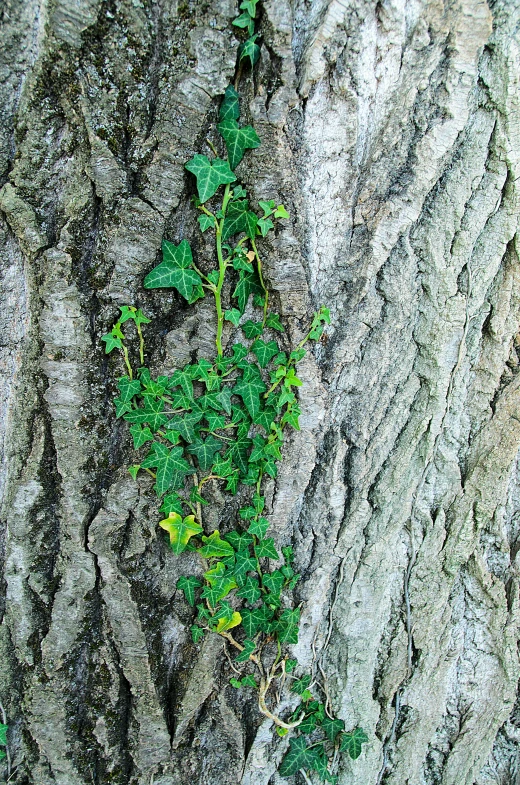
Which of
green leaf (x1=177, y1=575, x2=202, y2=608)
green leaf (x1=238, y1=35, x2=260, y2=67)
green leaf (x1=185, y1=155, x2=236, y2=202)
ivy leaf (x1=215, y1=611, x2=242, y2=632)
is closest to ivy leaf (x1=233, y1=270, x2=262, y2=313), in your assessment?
green leaf (x1=185, y1=155, x2=236, y2=202)

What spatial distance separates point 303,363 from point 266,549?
56 centimetres

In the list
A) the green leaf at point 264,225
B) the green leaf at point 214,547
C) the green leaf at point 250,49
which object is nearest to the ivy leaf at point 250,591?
the green leaf at point 214,547

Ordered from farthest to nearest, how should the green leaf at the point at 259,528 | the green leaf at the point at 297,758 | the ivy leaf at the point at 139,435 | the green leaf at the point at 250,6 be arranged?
the green leaf at the point at 297,758, the green leaf at the point at 259,528, the ivy leaf at the point at 139,435, the green leaf at the point at 250,6

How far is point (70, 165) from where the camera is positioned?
4.30 ft

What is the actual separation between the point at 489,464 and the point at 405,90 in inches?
43.5

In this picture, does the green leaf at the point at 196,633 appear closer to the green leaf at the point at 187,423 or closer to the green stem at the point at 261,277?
the green leaf at the point at 187,423

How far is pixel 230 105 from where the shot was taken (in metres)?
1.32

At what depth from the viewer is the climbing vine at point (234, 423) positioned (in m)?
1.35

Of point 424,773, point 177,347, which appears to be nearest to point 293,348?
point 177,347

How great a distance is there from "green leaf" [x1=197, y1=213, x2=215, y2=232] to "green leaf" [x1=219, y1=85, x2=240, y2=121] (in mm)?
258

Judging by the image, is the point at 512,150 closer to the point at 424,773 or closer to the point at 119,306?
the point at 119,306

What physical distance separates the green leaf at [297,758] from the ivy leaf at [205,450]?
94 centimetres

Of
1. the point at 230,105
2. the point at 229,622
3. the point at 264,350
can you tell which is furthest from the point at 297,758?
the point at 230,105

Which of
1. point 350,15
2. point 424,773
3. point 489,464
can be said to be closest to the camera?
point 350,15
